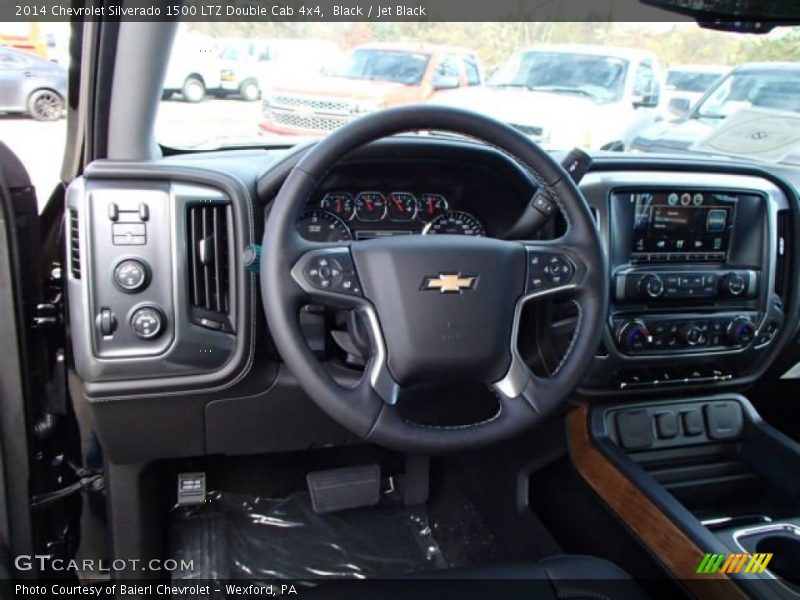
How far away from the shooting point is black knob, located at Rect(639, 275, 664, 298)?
2.10 m

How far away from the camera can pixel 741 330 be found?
2225 mm

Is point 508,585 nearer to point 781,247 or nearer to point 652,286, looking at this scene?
point 652,286

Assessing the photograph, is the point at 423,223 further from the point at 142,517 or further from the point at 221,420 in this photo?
the point at 142,517

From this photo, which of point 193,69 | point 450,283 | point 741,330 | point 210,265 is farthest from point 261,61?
point 741,330

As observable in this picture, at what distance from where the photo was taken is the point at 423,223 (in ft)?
6.41

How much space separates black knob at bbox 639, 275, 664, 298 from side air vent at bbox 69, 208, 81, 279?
1.47 meters

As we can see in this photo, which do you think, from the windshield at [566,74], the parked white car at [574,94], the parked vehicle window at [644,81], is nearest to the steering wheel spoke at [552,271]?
the parked white car at [574,94]

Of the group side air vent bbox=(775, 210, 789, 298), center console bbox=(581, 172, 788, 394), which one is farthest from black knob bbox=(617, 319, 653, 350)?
side air vent bbox=(775, 210, 789, 298)

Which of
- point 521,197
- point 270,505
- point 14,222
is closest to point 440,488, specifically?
point 270,505

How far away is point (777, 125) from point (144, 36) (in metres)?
2.49

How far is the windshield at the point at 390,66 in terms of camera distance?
343 centimetres

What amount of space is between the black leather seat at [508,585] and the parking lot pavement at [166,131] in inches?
49.7

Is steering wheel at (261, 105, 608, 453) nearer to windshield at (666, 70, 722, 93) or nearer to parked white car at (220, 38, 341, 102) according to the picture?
parked white car at (220, 38, 341, 102)

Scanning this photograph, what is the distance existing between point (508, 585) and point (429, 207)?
37.3 inches
